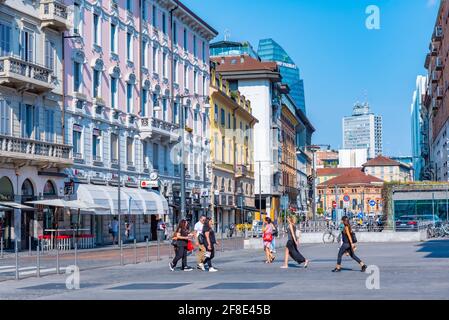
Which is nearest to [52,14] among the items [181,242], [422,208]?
[181,242]

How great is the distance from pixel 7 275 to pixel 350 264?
423 inches

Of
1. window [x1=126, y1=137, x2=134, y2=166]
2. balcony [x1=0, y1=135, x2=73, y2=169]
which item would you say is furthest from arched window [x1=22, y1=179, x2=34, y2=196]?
window [x1=126, y1=137, x2=134, y2=166]

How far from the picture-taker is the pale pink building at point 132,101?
4784 centimetres

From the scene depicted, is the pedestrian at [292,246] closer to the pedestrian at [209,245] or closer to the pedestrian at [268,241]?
the pedestrian at [209,245]

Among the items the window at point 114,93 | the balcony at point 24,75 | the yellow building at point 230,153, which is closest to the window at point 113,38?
the window at point 114,93

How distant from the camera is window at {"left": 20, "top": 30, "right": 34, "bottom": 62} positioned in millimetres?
41719

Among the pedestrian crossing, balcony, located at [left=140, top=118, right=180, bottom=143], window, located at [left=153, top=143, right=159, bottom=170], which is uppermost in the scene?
balcony, located at [left=140, top=118, right=180, bottom=143]

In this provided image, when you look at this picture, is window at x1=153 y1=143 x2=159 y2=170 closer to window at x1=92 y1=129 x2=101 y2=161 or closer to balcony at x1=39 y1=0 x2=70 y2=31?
window at x1=92 y1=129 x2=101 y2=161

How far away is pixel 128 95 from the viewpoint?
55.5 m

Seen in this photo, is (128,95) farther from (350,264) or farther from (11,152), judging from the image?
(350,264)

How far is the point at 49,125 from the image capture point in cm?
4397

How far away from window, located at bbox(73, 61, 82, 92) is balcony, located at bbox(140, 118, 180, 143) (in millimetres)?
9725
